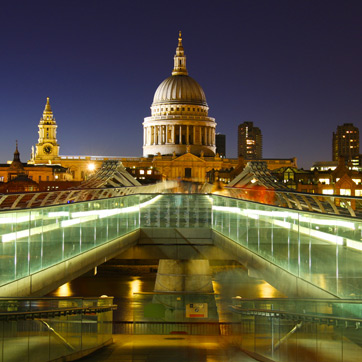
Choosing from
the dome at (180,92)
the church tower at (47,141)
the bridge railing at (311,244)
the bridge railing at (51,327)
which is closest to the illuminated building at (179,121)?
the dome at (180,92)

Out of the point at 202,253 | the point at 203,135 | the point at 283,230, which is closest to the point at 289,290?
the point at 283,230

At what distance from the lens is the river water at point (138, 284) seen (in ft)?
149

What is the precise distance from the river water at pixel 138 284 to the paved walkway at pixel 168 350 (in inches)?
1017

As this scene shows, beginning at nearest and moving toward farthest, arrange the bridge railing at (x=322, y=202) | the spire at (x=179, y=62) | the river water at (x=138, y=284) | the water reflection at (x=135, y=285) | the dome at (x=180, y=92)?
A: 1. the bridge railing at (x=322, y=202)
2. the river water at (x=138, y=284)
3. the water reflection at (x=135, y=285)
4. the dome at (x=180, y=92)
5. the spire at (x=179, y=62)

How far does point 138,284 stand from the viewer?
186ft

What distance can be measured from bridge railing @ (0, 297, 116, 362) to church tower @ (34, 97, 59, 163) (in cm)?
15742

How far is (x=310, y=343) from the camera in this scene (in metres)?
9.75

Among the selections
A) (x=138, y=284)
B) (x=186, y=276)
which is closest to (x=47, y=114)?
(x=138, y=284)

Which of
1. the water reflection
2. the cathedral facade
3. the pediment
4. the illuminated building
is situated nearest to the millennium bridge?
the water reflection

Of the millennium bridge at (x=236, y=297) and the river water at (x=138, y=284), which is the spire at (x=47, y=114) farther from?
the millennium bridge at (x=236, y=297)

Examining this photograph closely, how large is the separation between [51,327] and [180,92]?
169150 millimetres

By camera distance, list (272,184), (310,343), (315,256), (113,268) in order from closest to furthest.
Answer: (310,343) < (315,256) < (272,184) < (113,268)

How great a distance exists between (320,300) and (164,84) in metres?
175

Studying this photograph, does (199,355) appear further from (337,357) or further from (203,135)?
(203,135)
